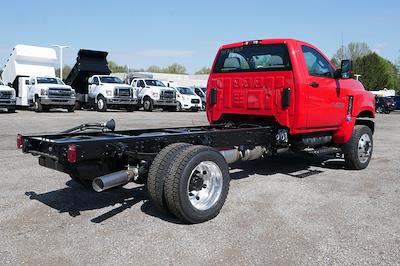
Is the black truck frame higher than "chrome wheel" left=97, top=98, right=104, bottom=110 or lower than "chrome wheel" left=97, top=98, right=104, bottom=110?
lower

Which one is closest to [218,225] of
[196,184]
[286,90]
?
[196,184]

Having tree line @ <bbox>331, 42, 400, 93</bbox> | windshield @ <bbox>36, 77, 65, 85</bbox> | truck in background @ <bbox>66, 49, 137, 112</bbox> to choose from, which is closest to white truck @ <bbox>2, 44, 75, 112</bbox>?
windshield @ <bbox>36, 77, 65, 85</bbox>

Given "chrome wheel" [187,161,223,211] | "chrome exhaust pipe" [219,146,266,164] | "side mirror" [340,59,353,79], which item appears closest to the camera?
"chrome wheel" [187,161,223,211]

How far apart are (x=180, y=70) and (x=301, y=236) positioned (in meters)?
132

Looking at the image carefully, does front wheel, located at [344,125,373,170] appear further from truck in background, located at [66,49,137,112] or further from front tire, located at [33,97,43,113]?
truck in background, located at [66,49,137,112]

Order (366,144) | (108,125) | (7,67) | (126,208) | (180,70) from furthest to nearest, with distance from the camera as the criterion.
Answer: (180,70), (7,67), (366,144), (108,125), (126,208)

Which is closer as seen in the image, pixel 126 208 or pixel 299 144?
pixel 126 208

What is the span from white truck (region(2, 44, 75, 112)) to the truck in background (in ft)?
5.87

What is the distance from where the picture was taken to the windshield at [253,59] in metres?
6.68

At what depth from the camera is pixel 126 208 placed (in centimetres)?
510

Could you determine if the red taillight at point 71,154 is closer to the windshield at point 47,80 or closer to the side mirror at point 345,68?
the side mirror at point 345,68

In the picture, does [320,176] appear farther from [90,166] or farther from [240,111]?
[90,166]

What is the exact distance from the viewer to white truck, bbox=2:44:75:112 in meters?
23.3

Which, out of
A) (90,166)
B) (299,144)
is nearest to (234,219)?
(90,166)
